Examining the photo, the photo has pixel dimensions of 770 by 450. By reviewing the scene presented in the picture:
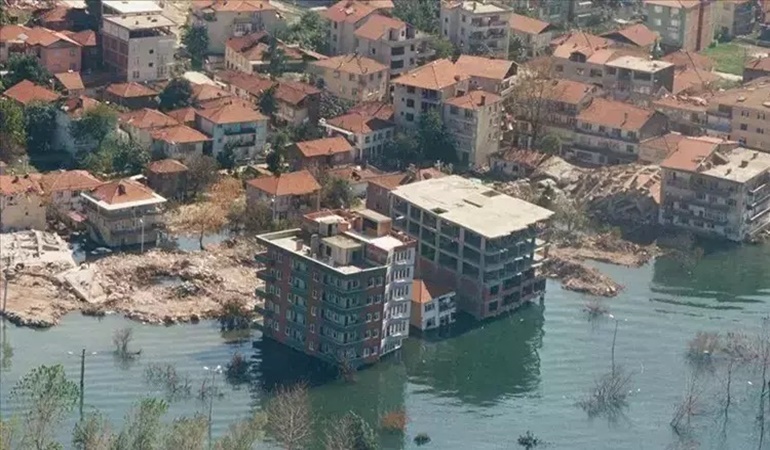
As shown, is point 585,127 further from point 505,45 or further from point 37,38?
point 37,38

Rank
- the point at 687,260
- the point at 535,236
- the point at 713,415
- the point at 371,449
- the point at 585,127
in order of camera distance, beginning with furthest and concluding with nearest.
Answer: the point at 585,127 < the point at 687,260 < the point at 535,236 < the point at 713,415 < the point at 371,449

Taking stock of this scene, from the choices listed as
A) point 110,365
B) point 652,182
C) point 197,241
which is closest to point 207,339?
point 110,365

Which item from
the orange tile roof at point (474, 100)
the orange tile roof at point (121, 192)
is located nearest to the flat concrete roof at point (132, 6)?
the orange tile roof at point (474, 100)

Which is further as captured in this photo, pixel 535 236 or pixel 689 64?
pixel 689 64

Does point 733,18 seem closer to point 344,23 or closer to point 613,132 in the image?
point 344,23

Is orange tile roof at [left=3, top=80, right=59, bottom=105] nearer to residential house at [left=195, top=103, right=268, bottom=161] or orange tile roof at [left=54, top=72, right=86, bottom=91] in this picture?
orange tile roof at [left=54, top=72, right=86, bottom=91]

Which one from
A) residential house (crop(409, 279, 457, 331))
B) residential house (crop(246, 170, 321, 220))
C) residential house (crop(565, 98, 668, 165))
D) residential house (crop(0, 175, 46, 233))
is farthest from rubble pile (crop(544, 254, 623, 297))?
residential house (crop(0, 175, 46, 233))

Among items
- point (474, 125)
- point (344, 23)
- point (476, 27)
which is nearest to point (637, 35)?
point (476, 27)
